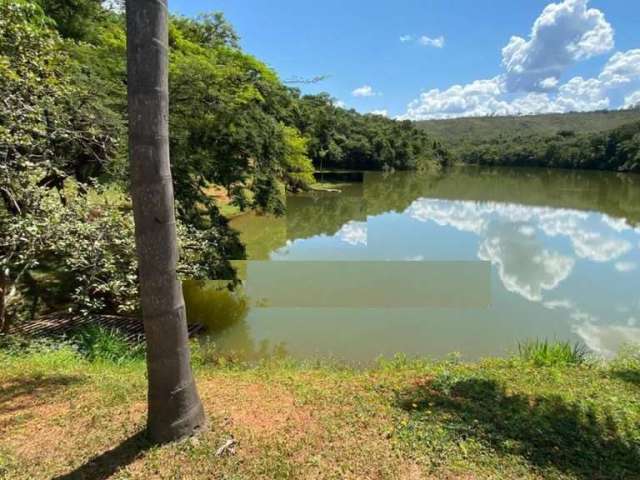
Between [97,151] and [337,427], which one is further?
[97,151]

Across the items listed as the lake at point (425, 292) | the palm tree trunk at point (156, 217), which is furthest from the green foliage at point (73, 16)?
the palm tree trunk at point (156, 217)

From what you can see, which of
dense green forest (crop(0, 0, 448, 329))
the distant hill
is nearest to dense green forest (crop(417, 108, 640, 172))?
the distant hill

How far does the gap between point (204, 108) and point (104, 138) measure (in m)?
2.26

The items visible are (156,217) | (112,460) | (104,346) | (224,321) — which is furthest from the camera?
(224,321)

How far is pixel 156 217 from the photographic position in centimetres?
209

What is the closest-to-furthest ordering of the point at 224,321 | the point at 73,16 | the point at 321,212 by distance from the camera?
1. the point at 224,321
2. the point at 73,16
3. the point at 321,212

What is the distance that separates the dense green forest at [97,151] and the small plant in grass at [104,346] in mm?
447

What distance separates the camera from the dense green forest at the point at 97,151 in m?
3.80

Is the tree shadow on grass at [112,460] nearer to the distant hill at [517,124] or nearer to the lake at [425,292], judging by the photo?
the lake at [425,292]

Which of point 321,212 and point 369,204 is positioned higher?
point 369,204

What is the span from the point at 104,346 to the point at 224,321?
2.71 m

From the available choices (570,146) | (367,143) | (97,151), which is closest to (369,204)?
(97,151)

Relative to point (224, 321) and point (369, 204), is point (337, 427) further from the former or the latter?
point (369, 204)

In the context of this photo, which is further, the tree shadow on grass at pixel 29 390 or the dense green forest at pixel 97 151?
Result: the dense green forest at pixel 97 151
